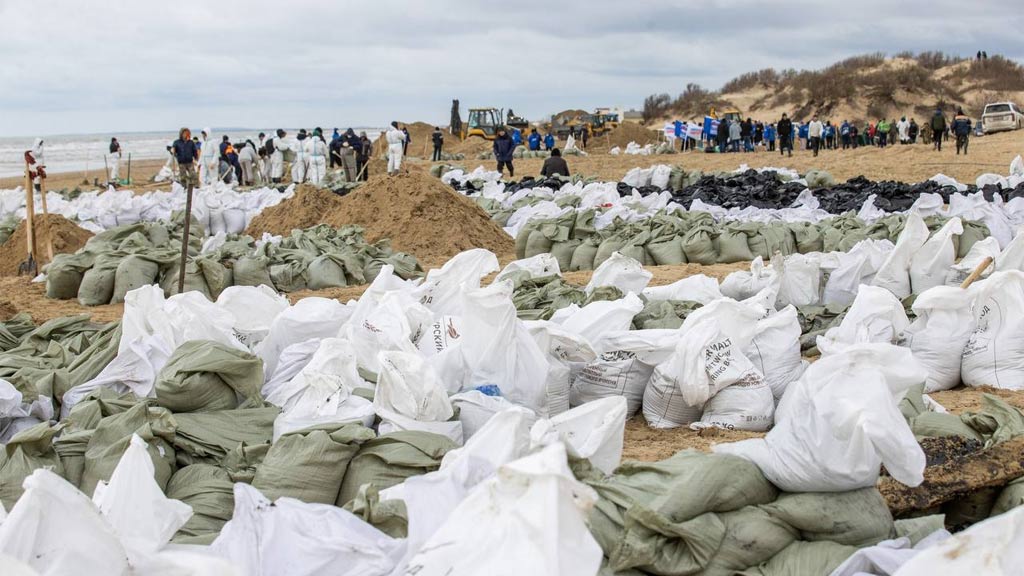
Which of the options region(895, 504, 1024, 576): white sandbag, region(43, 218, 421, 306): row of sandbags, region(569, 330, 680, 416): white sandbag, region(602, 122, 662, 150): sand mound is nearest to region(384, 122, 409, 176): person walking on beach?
region(43, 218, 421, 306): row of sandbags

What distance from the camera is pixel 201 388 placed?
3566 millimetres

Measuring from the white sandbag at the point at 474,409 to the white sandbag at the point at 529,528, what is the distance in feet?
5.00

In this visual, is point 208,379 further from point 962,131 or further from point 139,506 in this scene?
point 962,131

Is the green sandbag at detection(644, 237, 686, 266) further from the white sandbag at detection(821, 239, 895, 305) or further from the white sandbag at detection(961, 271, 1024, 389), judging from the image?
the white sandbag at detection(961, 271, 1024, 389)

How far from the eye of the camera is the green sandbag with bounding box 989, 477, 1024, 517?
2.81 m

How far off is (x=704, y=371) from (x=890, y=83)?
4111 cm

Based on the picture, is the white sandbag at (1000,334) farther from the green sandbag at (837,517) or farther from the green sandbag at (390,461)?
the green sandbag at (390,461)

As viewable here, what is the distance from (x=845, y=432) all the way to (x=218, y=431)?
212cm

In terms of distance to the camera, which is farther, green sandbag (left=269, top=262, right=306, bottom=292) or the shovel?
the shovel

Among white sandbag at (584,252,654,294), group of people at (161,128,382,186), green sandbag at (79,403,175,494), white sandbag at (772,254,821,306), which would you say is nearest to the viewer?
green sandbag at (79,403,175,494)

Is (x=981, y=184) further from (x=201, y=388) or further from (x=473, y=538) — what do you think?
(x=473, y=538)

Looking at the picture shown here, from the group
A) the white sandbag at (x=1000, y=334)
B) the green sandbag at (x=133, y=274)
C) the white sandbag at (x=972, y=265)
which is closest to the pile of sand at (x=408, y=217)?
the green sandbag at (x=133, y=274)

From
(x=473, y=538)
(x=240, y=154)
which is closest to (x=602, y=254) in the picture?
(x=473, y=538)

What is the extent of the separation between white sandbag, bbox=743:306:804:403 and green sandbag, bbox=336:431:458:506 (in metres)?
1.80
